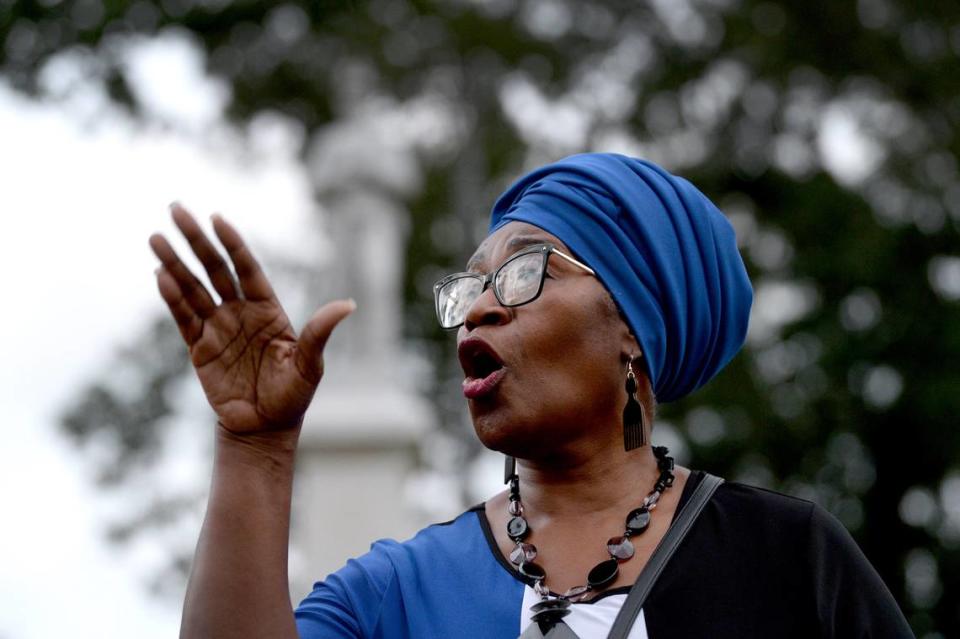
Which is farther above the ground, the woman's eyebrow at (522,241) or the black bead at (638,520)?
the woman's eyebrow at (522,241)

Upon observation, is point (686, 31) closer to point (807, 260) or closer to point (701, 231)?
point (807, 260)

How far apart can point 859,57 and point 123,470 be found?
427 inches

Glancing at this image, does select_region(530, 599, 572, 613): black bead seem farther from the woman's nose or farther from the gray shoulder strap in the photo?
the woman's nose

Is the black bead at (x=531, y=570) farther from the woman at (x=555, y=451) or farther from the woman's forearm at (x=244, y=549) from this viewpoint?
the woman's forearm at (x=244, y=549)

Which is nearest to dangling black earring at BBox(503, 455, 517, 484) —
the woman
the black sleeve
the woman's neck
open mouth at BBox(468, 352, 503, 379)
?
the woman

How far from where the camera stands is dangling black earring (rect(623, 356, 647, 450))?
2.87 metres

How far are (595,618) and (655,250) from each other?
712mm

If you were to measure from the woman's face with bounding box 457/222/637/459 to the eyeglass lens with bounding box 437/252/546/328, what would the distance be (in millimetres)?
21

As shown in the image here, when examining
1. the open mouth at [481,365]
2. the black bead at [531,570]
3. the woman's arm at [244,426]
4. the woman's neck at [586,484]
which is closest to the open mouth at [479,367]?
the open mouth at [481,365]

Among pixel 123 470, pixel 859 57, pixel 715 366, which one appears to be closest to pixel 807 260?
pixel 859 57

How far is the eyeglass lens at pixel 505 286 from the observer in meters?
2.81

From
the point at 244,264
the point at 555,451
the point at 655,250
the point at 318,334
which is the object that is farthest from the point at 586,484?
the point at 244,264

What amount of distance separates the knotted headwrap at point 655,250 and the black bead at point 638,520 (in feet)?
0.91

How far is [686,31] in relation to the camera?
20.5 m
